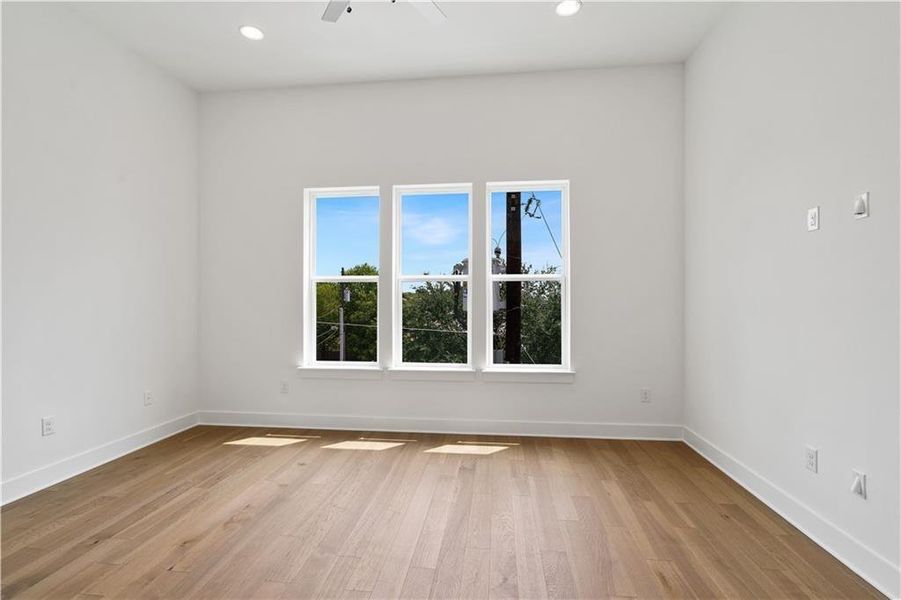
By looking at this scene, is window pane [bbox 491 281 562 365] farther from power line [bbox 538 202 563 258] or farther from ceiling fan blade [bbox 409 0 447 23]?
ceiling fan blade [bbox 409 0 447 23]

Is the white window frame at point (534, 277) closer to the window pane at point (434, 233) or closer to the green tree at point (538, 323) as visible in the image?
the green tree at point (538, 323)

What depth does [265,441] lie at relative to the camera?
3.76 m

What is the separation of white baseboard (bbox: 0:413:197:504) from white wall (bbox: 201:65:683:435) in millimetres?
472

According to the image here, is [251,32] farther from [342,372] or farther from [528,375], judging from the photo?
[528,375]

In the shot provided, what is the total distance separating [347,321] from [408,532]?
2.37 meters

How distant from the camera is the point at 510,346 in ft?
13.5

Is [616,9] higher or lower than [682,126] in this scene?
higher

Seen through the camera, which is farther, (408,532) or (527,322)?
(527,322)

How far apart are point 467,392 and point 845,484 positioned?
2533 mm

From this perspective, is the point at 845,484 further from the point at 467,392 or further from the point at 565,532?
the point at 467,392

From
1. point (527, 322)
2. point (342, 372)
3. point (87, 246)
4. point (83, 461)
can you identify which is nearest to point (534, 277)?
point (527, 322)

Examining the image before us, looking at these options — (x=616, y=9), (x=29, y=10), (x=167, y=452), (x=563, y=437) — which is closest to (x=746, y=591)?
(x=563, y=437)

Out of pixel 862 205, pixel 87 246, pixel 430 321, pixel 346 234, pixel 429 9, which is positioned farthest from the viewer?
pixel 346 234

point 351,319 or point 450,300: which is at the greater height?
point 450,300
